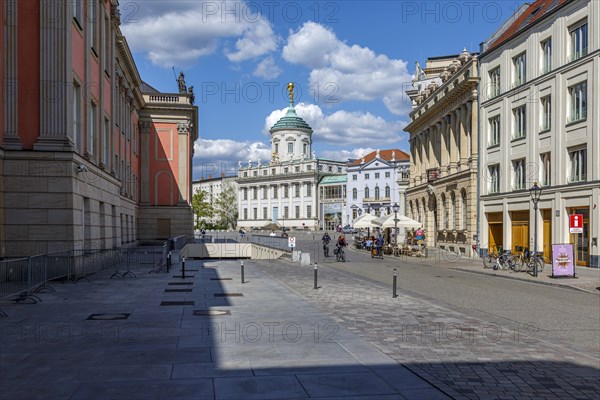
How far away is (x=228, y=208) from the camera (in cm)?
16175

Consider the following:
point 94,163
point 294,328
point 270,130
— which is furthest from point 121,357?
point 270,130

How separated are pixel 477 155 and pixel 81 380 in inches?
1478

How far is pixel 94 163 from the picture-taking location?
24438 millimetres

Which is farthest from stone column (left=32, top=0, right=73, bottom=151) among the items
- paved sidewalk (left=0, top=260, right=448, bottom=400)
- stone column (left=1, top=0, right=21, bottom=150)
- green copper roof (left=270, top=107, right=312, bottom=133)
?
green copper roof (left=270, top=107, right=312, bottom=133)

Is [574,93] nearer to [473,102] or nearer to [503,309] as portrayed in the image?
[473,102]

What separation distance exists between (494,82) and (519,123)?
4.41m

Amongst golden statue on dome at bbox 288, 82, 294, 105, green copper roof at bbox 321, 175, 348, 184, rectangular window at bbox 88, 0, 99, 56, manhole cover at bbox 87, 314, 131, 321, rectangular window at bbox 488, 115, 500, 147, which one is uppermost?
golden statue on dome at bbox 288, 82, 294, 105

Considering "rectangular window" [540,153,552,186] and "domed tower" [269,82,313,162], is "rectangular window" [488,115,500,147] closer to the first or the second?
"rectangular window" [540,153,552,186]

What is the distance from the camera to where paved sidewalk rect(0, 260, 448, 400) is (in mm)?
6906

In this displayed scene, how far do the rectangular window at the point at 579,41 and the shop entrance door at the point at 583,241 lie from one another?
770 cm

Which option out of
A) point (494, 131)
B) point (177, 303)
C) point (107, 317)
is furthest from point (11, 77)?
point (494, 131)

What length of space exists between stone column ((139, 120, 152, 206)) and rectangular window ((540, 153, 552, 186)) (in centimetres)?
3478

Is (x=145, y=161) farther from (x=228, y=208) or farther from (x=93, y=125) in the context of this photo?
(x=228, y=208)

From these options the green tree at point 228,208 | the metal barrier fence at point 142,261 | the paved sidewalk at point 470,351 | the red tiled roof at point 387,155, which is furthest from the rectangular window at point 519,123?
the green tree at point 228,208
